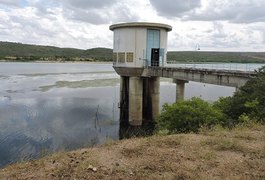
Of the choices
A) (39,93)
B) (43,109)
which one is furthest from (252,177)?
(39,93)

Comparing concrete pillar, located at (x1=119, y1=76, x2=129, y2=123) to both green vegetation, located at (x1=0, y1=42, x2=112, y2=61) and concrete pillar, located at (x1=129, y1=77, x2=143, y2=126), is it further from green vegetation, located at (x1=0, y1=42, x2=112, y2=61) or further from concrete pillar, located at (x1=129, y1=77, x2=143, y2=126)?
green vegetation, located at (x1=0, y1=42, x2=112, y2=61)

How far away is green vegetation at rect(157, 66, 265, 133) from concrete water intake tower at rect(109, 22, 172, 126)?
12182 mm

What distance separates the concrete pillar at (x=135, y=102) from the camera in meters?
30.1

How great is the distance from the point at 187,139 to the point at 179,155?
1734mm

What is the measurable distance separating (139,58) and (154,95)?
410cm

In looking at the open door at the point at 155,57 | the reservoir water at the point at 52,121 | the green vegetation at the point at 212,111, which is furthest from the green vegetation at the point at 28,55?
the green vegetation at the point at 212,111

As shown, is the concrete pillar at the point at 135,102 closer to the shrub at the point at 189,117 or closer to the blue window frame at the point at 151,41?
the blue window frame at the point at 151,41

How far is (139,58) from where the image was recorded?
99.3ft

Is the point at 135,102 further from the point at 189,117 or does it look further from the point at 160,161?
the point at 160,161

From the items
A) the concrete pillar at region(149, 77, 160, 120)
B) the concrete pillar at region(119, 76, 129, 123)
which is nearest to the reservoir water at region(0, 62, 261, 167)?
the concrete pillar at region(119, 76, 129, 123)

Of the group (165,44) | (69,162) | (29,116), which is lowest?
(29,116)

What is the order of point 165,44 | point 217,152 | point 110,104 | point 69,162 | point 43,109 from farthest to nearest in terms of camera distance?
point 110,104 < point 43,109 < point 165,44 < point 217,152 < point 69,162

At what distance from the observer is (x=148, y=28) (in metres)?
30.0

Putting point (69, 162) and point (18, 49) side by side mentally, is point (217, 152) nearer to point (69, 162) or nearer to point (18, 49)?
point (69, 162)
